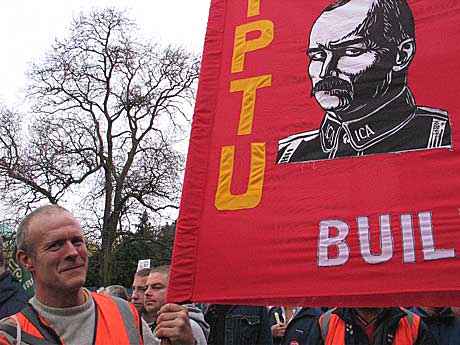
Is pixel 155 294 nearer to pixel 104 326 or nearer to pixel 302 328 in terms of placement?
pixel 302 328

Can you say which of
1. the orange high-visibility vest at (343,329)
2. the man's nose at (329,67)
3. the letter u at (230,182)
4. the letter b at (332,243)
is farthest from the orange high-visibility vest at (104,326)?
the orange high-visibility vest at (343,329)

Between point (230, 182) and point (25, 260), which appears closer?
point (25, 260)

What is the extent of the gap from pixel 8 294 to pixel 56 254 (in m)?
1.41

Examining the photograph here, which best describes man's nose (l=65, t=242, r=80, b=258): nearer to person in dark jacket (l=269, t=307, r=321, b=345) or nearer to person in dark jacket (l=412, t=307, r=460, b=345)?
person in dark jacket (l=269, t=307, r=321, b=345)

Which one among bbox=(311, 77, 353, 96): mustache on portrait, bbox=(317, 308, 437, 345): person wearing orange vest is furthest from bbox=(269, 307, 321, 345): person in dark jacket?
bbox=(311, 77, 353, 96): mustache on portrait

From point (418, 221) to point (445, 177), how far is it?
0.63ft

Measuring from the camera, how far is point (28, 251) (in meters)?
2.84

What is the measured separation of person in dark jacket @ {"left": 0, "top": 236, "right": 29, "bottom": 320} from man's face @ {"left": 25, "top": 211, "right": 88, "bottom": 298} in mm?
1215

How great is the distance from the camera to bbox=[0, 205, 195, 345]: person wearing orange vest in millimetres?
2689

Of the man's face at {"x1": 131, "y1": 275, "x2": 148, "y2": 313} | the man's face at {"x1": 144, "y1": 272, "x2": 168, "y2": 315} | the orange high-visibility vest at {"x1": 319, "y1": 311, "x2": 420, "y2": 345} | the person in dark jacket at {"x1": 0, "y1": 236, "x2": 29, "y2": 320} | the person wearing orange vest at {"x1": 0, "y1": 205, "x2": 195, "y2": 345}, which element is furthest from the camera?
the man's face at {"x1": 131, "y1": 275, "x2": 148, "y2": 313}

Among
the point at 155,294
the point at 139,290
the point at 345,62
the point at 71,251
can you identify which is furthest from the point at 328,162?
the point at 139,290

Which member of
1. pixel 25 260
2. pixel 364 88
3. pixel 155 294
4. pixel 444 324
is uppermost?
pixel 364 88

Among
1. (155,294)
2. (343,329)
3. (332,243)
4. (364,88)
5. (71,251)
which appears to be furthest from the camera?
(155,294)

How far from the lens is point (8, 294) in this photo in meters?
4.00
